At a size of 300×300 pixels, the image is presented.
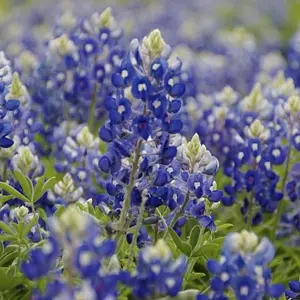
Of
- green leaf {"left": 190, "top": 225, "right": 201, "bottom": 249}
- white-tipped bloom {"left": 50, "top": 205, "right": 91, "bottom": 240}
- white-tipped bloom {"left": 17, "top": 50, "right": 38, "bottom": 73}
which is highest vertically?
white-tipped bloom {"left": 50, "top": 205, "right": 91, "bottom": 240}

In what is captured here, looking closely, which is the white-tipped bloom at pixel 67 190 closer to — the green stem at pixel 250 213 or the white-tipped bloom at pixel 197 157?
the white-tipped bloom at pixel 197 157

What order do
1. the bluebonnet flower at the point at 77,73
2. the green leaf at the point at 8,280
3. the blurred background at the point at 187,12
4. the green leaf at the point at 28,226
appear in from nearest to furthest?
1. the green leaf at the point at 8,280
2. the green leaf at the point at 28,226
3. the bluebonnet flower at the point at 77,73
4. the blurred background at the point at 187,12

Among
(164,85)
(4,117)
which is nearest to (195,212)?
(164,85)

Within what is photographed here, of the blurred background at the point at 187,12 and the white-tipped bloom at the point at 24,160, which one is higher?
the white-tipped bloom at the point at 24,160

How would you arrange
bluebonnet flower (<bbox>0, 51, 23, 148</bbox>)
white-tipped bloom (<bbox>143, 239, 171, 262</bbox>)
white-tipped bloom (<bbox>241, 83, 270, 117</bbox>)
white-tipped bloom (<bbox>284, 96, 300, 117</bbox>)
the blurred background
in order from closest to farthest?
white-tipped bloom (<bbox>143, 239, 171, 262</bbox>)
bluebonnet flower (<bbox>0, 51, 23, 148</bbox>)
white-tipped bloom (<bbox>284, 96, 300, 117</bbox>)
white-tipped bloom (<bbox>241, 83, 270, 117</bbox>)
the blurred background

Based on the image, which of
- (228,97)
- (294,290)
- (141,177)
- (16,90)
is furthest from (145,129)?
(228,97)

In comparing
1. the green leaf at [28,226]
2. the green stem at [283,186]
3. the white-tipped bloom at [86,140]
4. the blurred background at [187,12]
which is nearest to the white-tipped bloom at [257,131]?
the green stem at [283,186]

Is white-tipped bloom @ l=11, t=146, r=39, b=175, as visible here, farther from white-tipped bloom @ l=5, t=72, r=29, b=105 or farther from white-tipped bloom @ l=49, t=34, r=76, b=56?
white-tipped bloom @ l=49, t=34, r=76, b=56

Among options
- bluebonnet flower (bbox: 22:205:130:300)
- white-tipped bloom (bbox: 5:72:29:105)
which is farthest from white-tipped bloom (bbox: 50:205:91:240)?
white-tipped bloom (bbox: 5:72:29:105)
